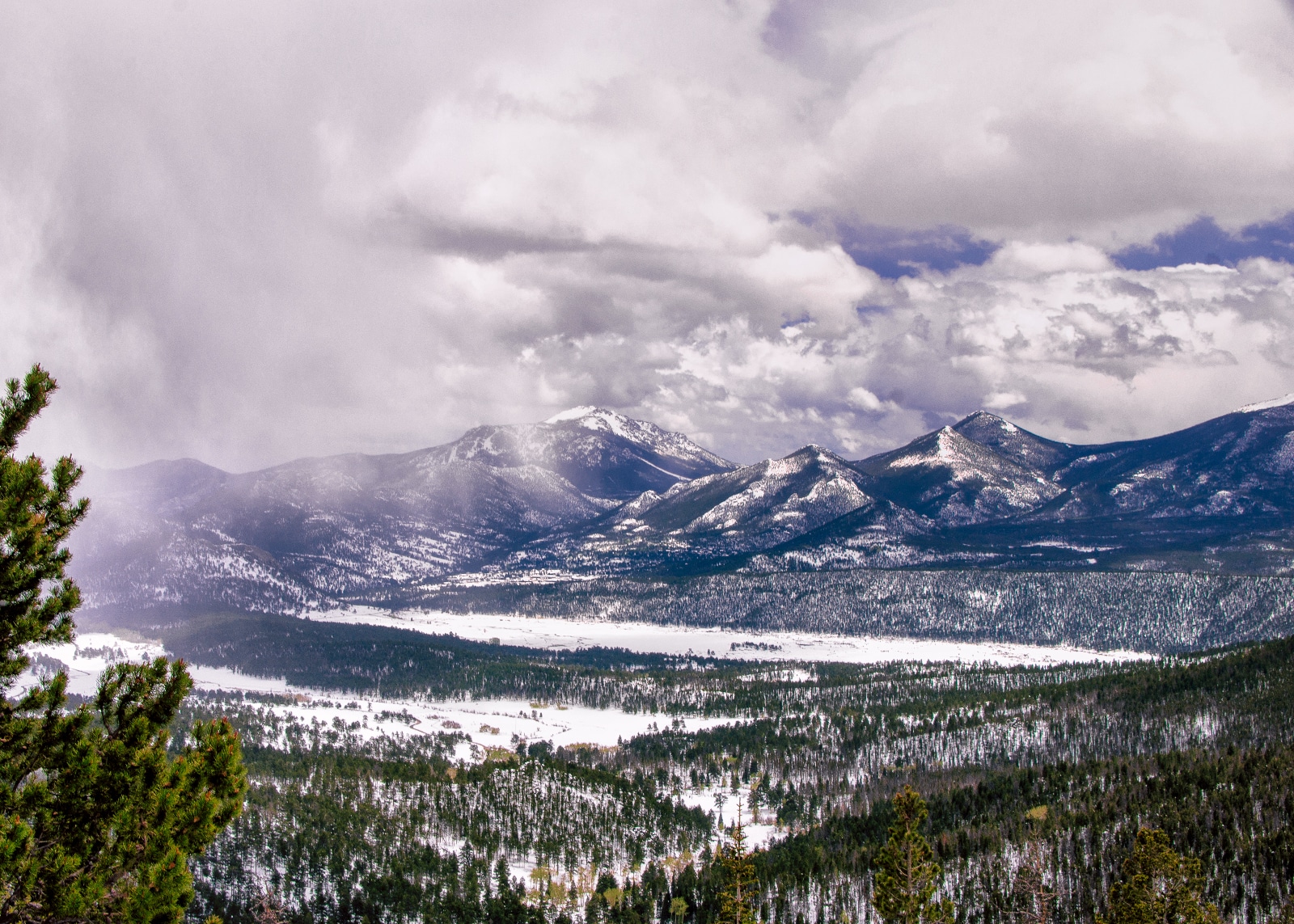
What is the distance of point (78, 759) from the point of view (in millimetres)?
22344

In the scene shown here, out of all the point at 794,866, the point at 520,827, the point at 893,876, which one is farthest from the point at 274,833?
the point at 893,876

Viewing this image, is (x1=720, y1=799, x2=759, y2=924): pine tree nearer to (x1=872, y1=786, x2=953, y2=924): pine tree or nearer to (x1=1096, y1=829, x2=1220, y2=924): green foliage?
(x1=872, y1=786, x2=953, y2=924): pine tree

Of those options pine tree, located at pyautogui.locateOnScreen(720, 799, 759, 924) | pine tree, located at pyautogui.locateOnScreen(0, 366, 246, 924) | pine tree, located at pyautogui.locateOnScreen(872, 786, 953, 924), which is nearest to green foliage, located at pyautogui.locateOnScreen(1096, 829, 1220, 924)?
pine tree, located at pyautogui.locateOnScreen(872, 786, 953, 924)

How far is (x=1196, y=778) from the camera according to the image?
6624 inches

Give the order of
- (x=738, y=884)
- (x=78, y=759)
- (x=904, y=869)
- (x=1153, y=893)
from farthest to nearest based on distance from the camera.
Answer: (x=1153, y=893) → (x=738, y=884) → (x=904, y=869) → (x=78, y=759)

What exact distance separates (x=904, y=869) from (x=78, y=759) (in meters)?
49.3

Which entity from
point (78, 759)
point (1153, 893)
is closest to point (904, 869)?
point (1153, 893)

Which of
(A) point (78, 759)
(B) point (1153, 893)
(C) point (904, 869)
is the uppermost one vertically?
(A) point (78, 759)

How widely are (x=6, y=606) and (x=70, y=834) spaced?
6021 millimetres

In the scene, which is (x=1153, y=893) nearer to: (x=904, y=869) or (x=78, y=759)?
(x=904, y=869)

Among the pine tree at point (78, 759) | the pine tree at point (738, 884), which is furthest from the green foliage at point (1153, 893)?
the pine tree at point (78, 759)

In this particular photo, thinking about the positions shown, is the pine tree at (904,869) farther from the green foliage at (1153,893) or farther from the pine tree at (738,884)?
the green foliage at (1153,893)

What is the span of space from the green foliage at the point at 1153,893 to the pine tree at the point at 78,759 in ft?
188

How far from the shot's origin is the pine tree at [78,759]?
21578 millimetres
